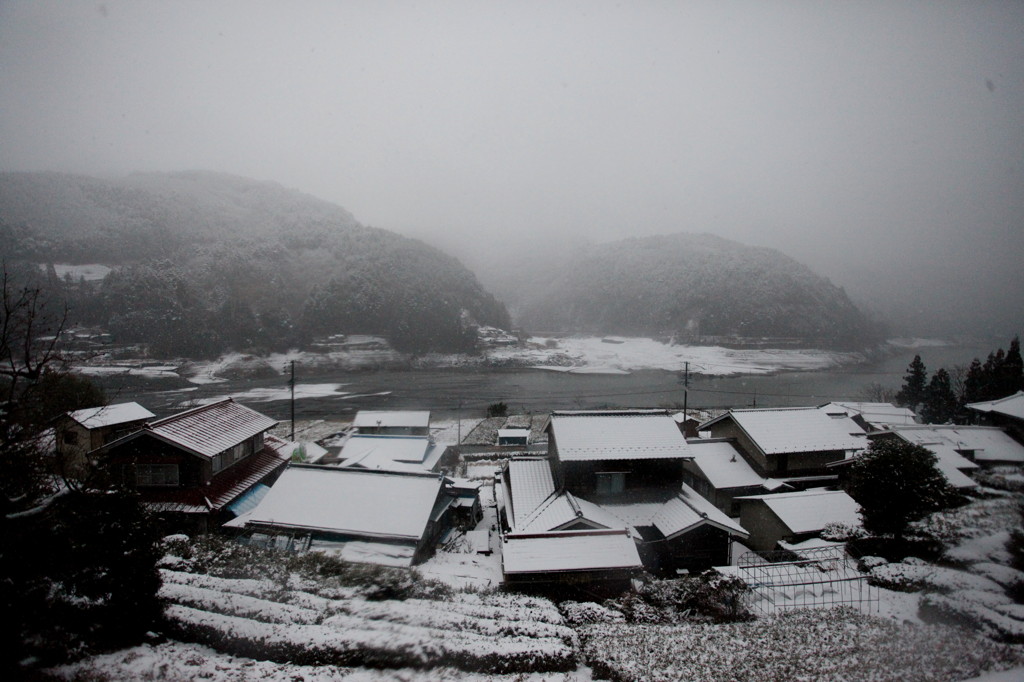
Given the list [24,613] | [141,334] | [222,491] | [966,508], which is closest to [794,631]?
[966,508]

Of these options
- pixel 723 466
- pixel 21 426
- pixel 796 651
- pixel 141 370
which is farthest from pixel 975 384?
pixel 141 370

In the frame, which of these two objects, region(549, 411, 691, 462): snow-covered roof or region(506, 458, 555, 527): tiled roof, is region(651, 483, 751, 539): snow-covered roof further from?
region(506, 458, 555, 527): tiled roof

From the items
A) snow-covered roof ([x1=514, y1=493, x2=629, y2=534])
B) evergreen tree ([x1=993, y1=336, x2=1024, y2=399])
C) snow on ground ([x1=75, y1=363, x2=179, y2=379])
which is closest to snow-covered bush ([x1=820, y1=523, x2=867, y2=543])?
evergreen tree ([x1=993, y1=336, x2=1024, y2=399])

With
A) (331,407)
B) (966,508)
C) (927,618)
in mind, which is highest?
(966,508)

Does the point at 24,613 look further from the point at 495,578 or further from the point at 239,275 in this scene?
the point at 239,275

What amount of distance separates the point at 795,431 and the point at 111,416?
75.8ft

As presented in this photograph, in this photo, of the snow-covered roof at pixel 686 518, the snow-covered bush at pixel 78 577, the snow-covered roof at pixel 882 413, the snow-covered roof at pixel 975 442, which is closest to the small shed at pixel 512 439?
the snow-covered roof at pixel 686 518

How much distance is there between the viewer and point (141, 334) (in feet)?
134

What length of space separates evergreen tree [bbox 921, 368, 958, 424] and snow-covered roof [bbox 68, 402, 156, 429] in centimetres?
2562

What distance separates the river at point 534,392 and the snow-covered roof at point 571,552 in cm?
2008

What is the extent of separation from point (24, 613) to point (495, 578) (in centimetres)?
668

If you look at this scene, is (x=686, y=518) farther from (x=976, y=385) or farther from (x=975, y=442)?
(x=976, y=385)

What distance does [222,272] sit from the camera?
5897cm

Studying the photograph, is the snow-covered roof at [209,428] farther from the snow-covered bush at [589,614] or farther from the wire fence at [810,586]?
the wire fence at [810,586]
